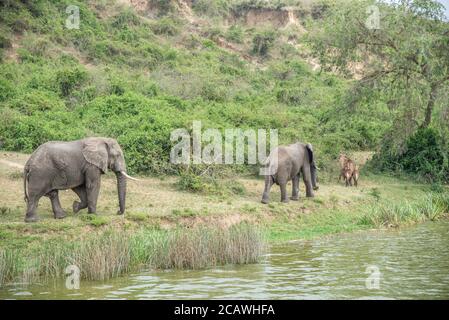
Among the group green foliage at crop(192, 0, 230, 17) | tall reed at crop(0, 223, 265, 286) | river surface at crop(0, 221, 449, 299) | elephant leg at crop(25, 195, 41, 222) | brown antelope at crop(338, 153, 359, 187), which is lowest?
river surface at crop(0, 221, 449, 299)

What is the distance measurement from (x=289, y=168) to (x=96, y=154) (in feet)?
18.6

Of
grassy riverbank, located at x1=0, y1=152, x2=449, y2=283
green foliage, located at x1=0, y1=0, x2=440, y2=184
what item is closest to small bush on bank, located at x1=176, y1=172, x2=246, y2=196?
green foliage, located at x1=0, y1=0, x2=440, y2=184

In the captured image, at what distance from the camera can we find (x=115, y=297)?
10633mm

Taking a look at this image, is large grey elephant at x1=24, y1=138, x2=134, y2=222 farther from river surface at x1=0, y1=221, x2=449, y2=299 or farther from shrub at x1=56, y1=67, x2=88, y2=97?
shrub at x1=56, y1=67, x2=88, y2=97

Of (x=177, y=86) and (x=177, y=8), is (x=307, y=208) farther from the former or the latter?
(x=177, y=8)

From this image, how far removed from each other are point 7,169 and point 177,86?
14489mm

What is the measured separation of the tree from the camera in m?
24.0

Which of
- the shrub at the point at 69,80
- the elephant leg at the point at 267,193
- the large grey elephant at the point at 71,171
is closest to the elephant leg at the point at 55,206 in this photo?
the large grey elephant at the point at 71,171

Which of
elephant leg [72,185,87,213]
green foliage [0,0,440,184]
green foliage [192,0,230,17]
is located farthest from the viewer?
green foliage [192,0,230,17]

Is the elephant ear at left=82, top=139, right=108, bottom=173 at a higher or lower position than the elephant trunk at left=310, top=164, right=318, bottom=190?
higher

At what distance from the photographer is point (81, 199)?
53.3 ft

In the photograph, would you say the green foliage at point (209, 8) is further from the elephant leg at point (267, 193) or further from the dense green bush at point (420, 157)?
the elephant leg at point (267, 193)

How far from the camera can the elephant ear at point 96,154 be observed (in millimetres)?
15992

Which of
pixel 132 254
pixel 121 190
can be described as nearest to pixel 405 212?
pixel 121 190
